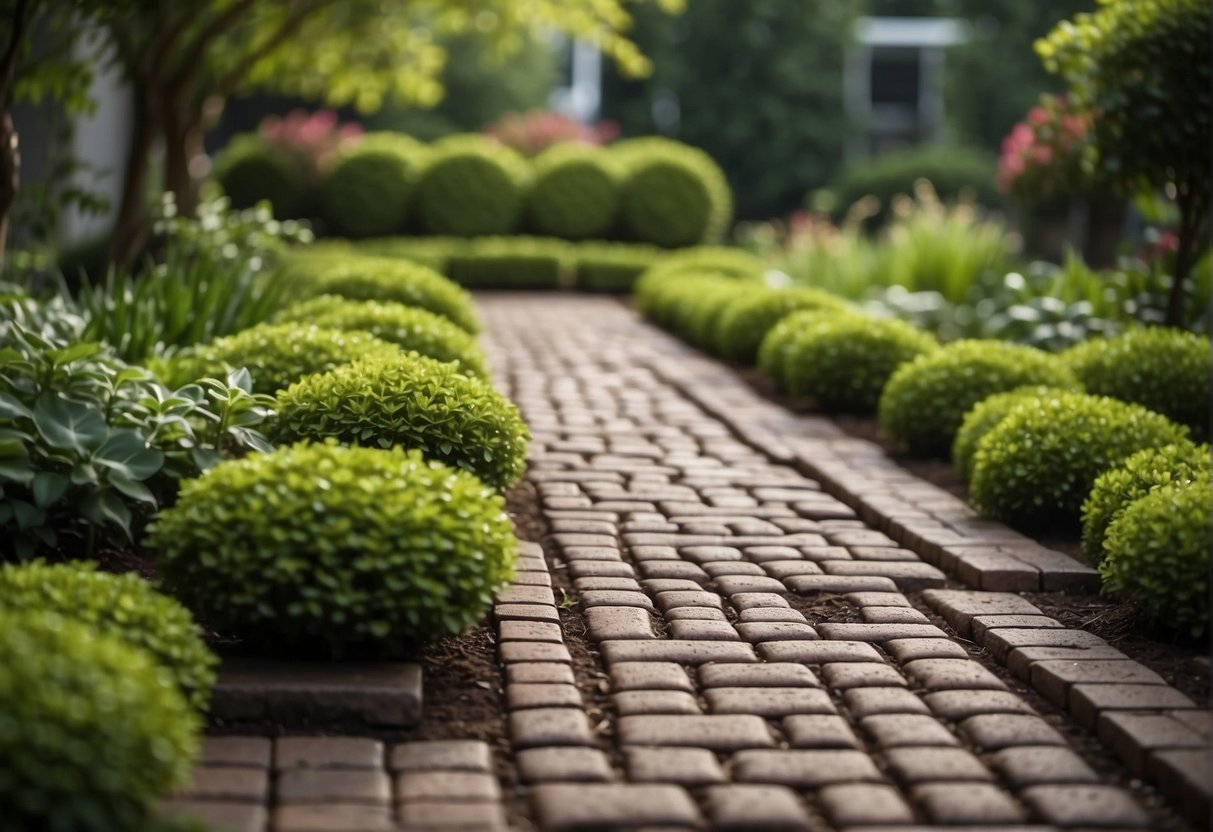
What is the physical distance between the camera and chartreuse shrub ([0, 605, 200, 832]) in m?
2.28

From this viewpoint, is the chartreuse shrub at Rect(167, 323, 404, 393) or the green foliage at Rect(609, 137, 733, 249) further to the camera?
the green foliage at Rect(609, 137, 733, 249)

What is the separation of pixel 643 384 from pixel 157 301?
3136 mm

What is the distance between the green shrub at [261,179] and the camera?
17844 millimetres

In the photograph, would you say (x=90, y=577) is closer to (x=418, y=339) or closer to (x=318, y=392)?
(x=318, y=392)

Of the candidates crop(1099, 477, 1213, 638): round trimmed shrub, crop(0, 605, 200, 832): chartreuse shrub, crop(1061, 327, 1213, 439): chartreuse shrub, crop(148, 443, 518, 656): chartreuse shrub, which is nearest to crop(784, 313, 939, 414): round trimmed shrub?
crop(1061, 327, 1213, 439): chartreuse shrub

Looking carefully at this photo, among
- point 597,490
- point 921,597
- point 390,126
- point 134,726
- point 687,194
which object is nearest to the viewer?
point 134,726

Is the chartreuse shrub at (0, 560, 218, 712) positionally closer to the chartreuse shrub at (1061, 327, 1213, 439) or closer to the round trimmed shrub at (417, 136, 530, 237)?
the chartreuse shrub at (1061, 327, 1213, 439)

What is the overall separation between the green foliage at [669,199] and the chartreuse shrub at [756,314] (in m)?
8.82

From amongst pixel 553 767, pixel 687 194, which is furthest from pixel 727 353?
pixel 687 194

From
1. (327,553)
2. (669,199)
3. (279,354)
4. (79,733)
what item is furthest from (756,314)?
(669,199)

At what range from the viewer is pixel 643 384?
8703 millimetres

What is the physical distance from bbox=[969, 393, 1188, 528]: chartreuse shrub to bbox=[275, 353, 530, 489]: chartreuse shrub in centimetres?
175

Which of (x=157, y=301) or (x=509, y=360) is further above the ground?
(x=157, y=301)

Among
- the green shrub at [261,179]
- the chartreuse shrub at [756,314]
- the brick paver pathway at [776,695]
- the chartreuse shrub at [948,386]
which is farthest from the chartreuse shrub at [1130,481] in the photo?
the green shrub at [261,179]
